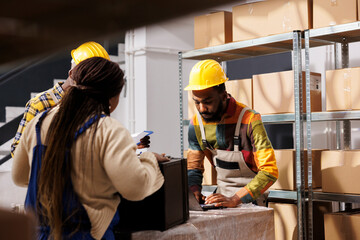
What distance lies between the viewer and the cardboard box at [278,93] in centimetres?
350

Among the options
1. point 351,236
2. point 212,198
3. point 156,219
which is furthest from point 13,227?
point 351,236

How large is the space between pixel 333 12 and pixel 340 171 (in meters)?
1.15

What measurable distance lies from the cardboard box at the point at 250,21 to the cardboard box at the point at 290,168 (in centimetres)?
99

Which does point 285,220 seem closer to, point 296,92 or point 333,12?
point 296,92

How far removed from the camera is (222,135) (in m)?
3.09

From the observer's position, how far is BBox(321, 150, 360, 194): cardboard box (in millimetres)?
3166

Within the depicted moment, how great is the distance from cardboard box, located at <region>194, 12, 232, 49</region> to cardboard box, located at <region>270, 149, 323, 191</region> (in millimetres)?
1155

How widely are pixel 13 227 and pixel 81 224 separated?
4.43 ft

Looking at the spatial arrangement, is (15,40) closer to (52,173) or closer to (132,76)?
(52,173)

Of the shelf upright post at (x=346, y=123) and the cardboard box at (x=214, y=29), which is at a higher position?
the cardboard box at (x=214, y=29)


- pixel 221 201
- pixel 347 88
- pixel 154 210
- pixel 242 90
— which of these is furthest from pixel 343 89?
pixel 154 210

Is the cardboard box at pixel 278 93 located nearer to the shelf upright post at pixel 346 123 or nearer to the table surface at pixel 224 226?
the shelf upright post at pixel 346 123

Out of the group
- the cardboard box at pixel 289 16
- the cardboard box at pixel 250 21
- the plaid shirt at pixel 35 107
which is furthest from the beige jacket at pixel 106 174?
the cardboard box at pixel 250 21

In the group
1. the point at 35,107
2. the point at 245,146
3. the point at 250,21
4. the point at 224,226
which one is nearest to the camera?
the point at 224,226
